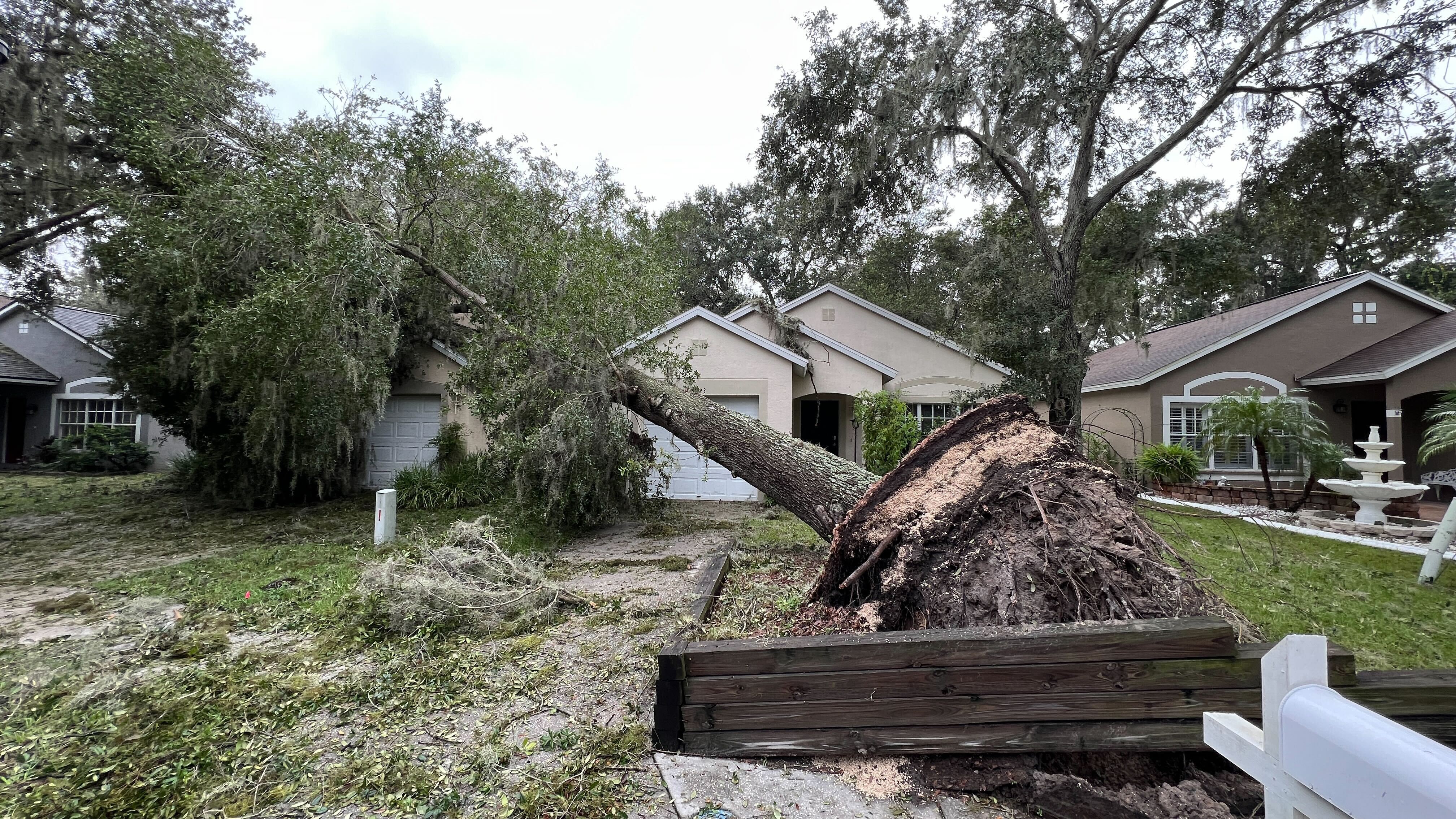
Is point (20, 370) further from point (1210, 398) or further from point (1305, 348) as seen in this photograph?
point (1305, 348)

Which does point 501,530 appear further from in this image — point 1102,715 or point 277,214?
point 1102,715

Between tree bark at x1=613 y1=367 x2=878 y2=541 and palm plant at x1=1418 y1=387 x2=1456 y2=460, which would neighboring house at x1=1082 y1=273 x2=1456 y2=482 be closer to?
palm plant at x1=1418 y1=387 x2=1456 y2=460

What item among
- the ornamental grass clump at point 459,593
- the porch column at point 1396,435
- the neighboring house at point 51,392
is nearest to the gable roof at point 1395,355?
the porch column at point 1396,435

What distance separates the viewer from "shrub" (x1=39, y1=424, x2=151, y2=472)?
13.6 metres

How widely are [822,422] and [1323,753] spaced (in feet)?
43.6

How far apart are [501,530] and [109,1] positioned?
851cm

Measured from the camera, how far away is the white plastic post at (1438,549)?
4.87 metres

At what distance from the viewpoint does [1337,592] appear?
4.66m

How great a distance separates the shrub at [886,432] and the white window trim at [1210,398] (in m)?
6.84

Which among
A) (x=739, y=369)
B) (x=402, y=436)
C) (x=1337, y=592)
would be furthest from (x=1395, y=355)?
(x=402, y=436)

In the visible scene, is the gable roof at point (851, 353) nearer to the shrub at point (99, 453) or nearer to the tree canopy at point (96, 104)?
the tree canopy at point (96, 104)

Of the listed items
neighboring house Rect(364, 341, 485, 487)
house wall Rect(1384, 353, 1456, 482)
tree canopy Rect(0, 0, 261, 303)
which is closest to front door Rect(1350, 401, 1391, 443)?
house wall Rect(1384, 353, 1456, 482)

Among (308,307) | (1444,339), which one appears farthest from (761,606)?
(1444,339)

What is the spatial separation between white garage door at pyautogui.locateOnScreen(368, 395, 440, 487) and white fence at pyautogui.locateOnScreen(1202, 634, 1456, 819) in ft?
39.2
